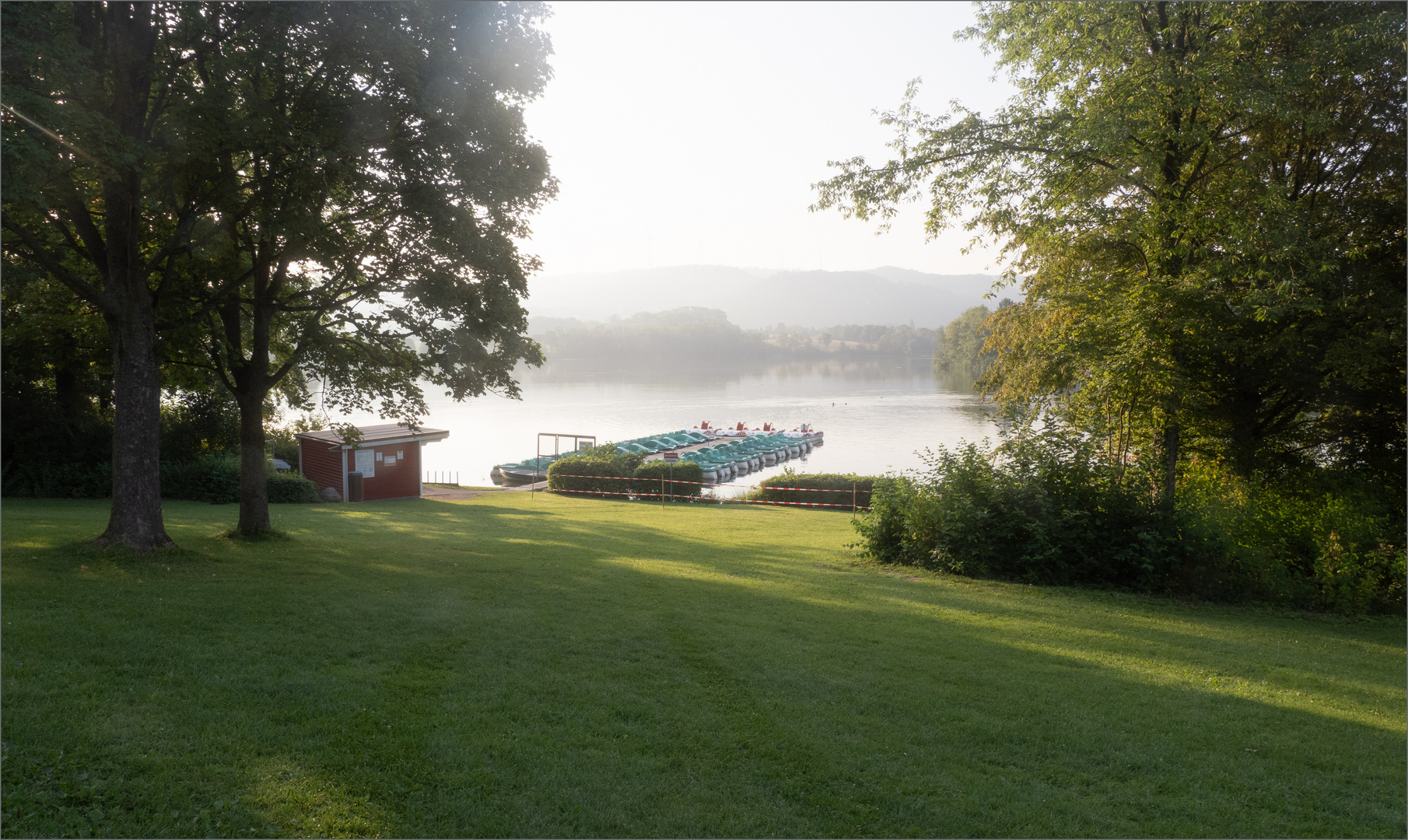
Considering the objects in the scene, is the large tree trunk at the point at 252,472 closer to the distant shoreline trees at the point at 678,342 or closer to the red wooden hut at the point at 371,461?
the red wooden hut at the point at 371,461

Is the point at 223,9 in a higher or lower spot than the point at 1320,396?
higher

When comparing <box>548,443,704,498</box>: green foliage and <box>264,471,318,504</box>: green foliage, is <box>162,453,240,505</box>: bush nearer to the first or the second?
<box>264,471,318,504</box>: green foliage

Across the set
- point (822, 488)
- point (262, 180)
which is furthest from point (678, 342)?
point (262, 180)

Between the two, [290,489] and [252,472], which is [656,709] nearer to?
[252,472]

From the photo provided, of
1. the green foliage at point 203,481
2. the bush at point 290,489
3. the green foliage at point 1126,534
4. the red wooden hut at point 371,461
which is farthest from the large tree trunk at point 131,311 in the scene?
the red wooden hut at point 371,461

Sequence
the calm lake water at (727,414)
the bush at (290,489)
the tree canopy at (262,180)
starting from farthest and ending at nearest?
the calm lake water at (727,414)
the bush at (290,489)
the tree canopy at (262,180)

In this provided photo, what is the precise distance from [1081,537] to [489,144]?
416 inches

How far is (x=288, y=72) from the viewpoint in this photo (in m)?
10.4

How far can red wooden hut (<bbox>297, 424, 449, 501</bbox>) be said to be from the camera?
92.1ft

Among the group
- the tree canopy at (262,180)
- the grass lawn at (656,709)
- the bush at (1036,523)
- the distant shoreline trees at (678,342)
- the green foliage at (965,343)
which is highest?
the distant shoreline trees at (678,342)

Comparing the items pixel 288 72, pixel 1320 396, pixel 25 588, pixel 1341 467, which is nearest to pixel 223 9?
pixel 288 72

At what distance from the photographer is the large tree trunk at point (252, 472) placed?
12.5 meters

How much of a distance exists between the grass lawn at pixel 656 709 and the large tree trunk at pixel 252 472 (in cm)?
235

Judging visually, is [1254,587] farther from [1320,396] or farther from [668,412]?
[668,412]
